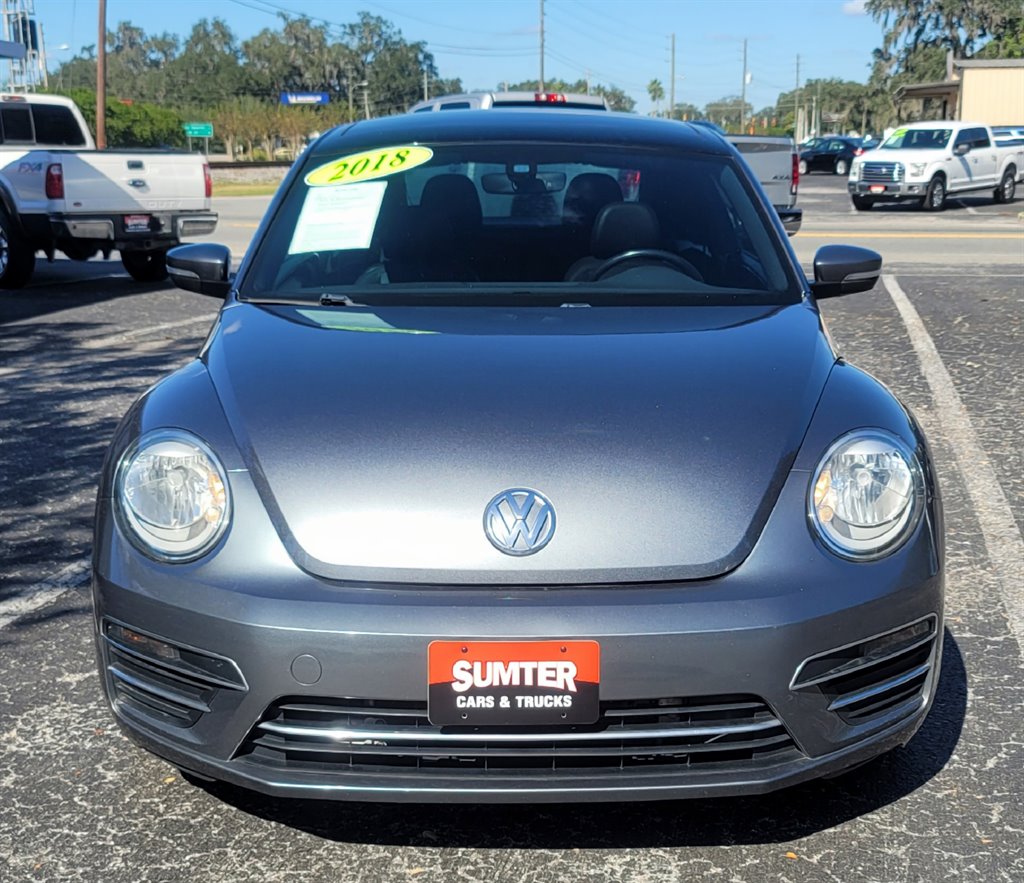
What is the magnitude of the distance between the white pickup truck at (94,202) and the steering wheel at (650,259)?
9041mm

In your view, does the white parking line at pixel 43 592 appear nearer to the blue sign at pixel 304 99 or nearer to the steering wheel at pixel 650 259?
the steering wheel at pixel 650 259

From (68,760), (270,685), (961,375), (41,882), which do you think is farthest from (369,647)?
(961,375)

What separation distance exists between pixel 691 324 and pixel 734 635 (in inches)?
A: 42.8

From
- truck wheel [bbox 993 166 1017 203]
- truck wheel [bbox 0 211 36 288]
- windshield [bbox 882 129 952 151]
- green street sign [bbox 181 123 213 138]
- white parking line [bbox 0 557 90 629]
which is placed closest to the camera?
white parking line [bbox 0 557 90 629]

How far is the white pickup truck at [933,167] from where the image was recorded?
24984mm

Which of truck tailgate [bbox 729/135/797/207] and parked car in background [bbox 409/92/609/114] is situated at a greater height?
parked car in background [bbox 409/92/609/114]

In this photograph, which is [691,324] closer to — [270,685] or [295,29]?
[270,685]

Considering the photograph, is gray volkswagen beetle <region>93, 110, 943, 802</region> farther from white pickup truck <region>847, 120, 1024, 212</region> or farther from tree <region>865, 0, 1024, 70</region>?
tree <region>865, 0, 1024, 70</region>

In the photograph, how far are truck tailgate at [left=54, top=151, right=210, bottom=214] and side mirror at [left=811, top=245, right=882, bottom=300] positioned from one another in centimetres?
928

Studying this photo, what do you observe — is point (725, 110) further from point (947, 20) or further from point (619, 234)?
point (619, 234)

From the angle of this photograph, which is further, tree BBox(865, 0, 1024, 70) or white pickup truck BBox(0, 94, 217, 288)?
tree BBox(865, 0, 1024, 70)

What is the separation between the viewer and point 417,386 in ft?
8.89

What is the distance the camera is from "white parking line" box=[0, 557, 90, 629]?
3.95 metres

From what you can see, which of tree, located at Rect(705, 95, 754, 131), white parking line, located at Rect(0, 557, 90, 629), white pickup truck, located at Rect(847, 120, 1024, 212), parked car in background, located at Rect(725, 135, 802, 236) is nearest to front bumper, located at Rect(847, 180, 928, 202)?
white pickup truck, located at Rect(847, 120, 1024, 212)
